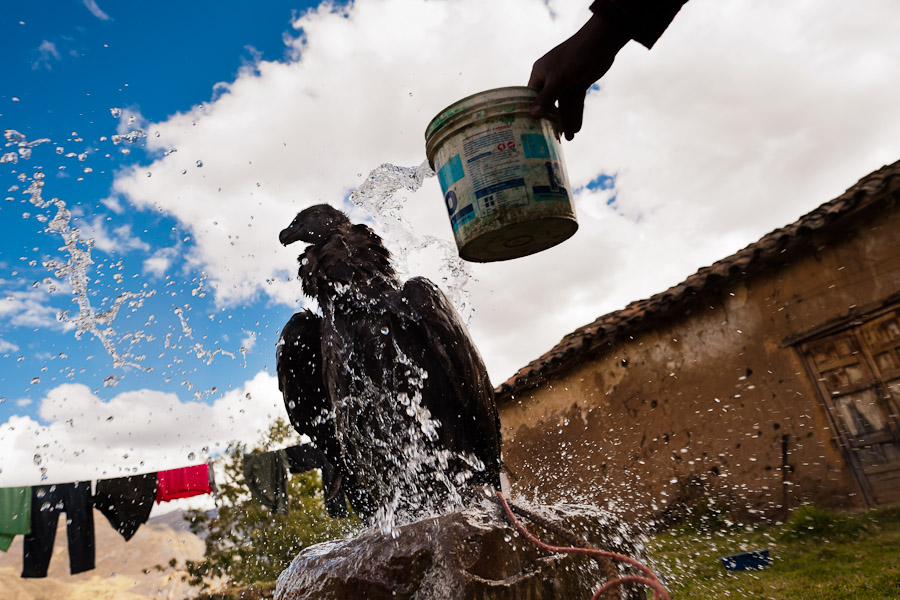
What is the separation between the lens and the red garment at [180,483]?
9.00m

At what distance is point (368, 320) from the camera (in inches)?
135

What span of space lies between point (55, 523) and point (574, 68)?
10157 millimetres

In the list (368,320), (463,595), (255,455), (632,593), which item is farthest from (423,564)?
(255,455)

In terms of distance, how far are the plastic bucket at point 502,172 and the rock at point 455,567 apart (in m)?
1.14

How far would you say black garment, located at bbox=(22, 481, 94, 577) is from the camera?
27.2 feet

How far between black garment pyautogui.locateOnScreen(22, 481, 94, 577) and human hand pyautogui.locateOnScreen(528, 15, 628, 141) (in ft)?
31.4

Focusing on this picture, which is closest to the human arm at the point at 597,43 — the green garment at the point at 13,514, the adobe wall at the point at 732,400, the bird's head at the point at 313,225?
the bird's head at the point at 313,225

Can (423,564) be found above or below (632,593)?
above

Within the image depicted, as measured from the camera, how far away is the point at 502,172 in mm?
2205

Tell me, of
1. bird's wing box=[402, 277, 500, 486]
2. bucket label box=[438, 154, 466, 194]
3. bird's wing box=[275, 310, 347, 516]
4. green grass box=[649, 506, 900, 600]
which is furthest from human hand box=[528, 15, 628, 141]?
green grass box=[649, 506, 900, 600]

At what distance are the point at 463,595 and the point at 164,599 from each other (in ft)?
58.6

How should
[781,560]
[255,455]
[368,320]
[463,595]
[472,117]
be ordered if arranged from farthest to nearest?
[255,455] < [781,560] < [368,320] < [472,117] < [463,595]

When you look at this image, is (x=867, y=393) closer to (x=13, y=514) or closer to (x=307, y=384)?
(x=307, y=384)

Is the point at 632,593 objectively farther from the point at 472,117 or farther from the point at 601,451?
the point at 601,451
